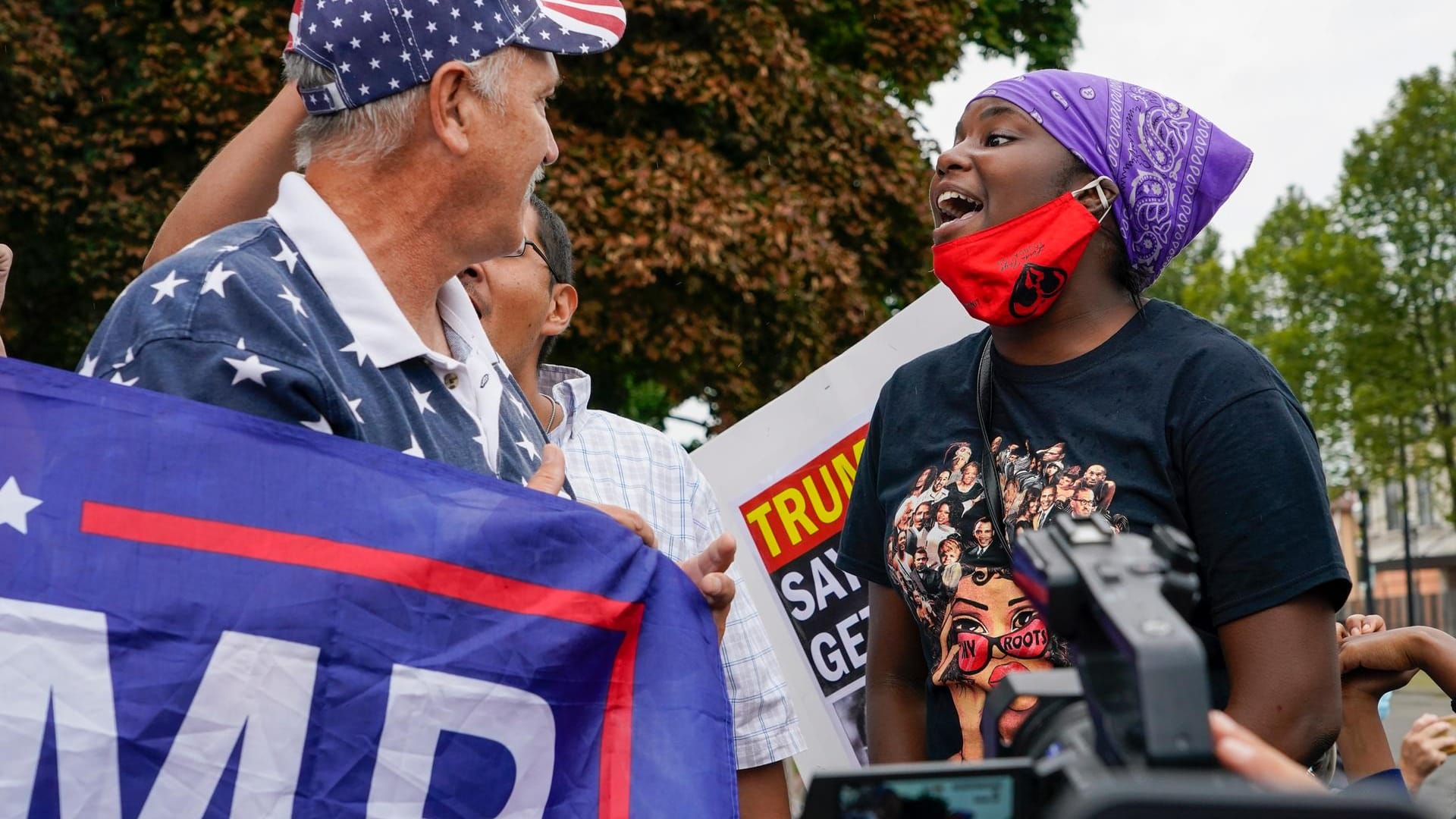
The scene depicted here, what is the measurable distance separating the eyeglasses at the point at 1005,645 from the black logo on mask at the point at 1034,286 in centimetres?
57

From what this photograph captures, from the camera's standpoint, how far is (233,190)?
8.51ft

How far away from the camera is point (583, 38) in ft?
7.57

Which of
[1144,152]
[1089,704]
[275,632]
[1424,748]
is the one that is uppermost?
[1144,152]

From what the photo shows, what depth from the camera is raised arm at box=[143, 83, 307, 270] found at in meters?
2.54

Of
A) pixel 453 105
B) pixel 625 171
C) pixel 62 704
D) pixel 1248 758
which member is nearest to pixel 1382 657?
pixel 453 105

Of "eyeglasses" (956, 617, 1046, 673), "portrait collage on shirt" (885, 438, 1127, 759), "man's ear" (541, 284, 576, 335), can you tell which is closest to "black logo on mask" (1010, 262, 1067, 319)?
"portrait collage on shirt" (885, 438, 1127, 759)

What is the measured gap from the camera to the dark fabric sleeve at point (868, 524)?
8.98ft

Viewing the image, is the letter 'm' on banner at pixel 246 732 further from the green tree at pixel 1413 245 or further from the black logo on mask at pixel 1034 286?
the green tree at pixel 1413 245

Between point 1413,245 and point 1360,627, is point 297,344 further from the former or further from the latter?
point 1413,245

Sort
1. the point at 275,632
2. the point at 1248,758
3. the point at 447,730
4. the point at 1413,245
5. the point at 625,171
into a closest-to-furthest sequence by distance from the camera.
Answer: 1. the point at 1248,758
2. the point at 275,632
3. the point at 447,730
4. the point at 625,171
5. the point at 1413,245

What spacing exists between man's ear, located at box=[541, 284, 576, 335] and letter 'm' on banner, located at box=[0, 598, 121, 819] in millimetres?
2158

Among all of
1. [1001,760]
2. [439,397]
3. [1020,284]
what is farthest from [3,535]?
[1020,284]

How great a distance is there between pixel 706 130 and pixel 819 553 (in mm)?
8410

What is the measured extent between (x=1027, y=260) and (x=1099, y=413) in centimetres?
33
